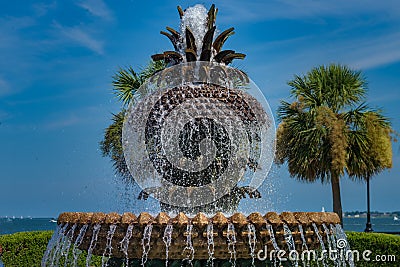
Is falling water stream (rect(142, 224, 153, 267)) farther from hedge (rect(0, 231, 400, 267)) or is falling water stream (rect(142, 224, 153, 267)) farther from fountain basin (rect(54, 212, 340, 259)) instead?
hedge (rect(0, 231, 400, 267))

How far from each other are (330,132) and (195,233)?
15.9m

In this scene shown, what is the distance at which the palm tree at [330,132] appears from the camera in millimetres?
19969

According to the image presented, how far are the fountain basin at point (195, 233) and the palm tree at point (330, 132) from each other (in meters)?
15.0

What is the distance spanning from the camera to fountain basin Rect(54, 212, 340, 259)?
4.88 m

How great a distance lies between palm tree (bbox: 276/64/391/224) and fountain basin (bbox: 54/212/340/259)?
49.3ft

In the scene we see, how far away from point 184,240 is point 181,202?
5.07 feet

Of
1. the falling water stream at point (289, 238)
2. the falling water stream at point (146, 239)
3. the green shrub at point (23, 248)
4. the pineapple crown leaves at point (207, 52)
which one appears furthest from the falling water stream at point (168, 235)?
the green shrub at point (23, 248)

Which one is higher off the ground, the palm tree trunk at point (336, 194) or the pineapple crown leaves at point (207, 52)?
the pineapple crown leaves at point (207, 52)

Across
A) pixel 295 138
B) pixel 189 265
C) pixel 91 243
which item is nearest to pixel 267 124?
pixel 189 265

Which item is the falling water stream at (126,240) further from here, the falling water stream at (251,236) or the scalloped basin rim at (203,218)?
the falling water stream at (251,236)

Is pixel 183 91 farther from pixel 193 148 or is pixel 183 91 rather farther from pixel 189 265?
pixel 189 265

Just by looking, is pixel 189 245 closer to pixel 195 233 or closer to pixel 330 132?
pixel 195 233

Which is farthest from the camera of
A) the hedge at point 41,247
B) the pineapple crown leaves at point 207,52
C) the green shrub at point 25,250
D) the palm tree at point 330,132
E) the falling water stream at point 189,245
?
the palm tree at point 330,132

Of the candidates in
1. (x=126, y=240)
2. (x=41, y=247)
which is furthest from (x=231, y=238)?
(x=41, y=247)
